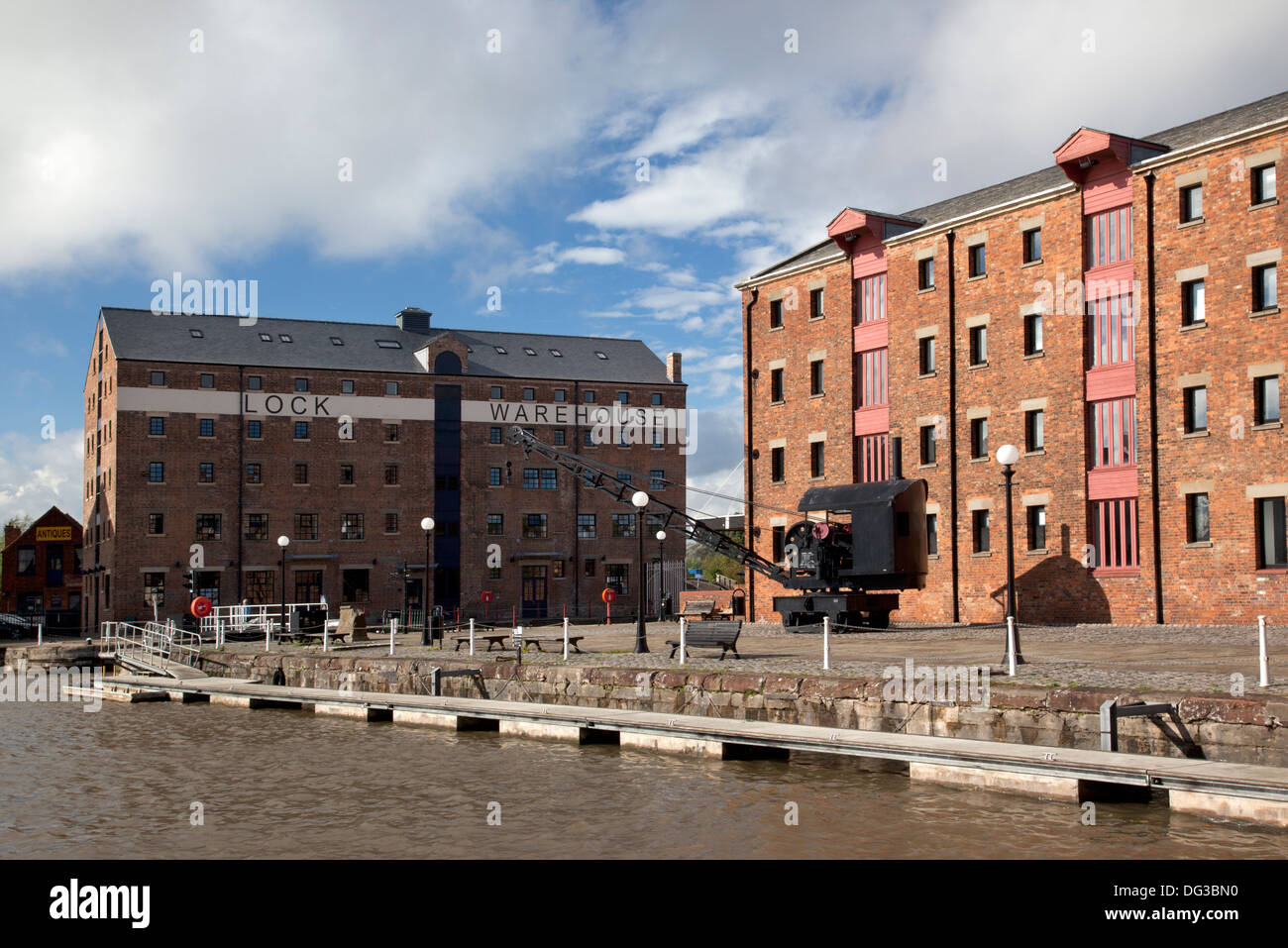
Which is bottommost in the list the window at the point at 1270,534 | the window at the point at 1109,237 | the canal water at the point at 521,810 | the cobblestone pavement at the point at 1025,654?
the canal water at the point at 521,810

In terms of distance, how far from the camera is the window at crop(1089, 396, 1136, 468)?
92.7ft

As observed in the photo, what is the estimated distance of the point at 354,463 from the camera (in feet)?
188

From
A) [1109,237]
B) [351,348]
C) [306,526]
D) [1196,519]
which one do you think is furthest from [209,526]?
[1196,519]

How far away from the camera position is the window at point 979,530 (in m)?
31.4

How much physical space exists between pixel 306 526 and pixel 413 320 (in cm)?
1423

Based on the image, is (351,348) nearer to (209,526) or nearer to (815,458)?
(209,526)

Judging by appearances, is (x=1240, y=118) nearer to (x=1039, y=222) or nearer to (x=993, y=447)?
(x=1039, y=222)

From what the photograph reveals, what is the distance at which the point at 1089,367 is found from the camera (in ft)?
95.7

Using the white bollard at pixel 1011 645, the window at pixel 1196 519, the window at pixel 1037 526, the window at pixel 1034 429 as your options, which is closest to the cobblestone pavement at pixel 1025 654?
the white bollard at pixel 1011 645

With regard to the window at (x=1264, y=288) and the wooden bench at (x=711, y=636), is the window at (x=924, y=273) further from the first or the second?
the wooden bench at (x=711, y=636)

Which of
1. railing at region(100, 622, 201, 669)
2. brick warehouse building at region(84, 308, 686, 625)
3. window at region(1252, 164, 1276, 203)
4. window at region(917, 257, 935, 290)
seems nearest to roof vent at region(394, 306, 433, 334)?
brick warehouse building at region(84, 308, 686, 625)

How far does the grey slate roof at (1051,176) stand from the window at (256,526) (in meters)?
28.4

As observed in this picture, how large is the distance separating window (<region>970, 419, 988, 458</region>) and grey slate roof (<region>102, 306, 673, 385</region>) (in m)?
33.9
